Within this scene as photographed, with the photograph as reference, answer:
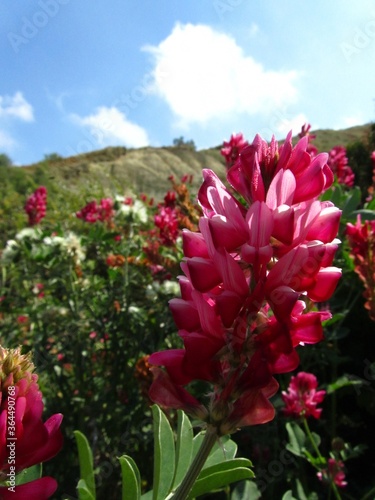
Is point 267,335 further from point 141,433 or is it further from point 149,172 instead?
point 149,172

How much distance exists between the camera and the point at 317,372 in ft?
10.1

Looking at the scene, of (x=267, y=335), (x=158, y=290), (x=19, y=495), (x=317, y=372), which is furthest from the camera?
(x=317, y=372)

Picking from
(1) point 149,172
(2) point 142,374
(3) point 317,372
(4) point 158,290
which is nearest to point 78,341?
(4) point 158,290

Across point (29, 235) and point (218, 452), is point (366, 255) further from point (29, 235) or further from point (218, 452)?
point (29, 235)

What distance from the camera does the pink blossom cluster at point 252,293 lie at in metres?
0.76

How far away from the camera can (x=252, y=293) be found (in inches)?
31.3

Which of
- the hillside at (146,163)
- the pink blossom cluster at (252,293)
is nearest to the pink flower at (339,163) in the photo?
the pink blossom cluster at (252,293)

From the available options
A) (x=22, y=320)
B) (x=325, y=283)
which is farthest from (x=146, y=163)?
(x=325, y=283)

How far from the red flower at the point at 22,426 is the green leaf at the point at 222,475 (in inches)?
12.4

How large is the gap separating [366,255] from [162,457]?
122 cm

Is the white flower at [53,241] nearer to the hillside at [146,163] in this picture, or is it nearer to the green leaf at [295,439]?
the green leaf at [295,439]

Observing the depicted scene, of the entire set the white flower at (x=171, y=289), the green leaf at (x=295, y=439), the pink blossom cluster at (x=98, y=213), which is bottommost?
the green leaf at (x=295, y=439)

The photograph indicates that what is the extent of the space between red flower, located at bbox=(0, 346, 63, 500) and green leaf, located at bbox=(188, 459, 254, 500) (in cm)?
32

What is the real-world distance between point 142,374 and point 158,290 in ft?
2.92
